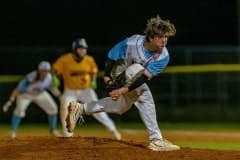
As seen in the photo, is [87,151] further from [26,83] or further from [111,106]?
[26,83]

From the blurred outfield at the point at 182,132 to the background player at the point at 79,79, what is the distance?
873mm

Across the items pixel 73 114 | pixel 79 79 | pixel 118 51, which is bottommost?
pixel 79 79

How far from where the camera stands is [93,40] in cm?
3209

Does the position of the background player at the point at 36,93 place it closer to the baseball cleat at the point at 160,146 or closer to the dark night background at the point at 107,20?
the baseball cleat at the point at 160,146

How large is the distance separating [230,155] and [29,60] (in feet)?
50.5

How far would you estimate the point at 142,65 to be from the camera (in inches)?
391

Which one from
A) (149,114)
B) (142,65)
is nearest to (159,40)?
(142,65)

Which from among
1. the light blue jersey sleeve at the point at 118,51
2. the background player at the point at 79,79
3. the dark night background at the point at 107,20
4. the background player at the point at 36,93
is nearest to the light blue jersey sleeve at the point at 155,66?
the light blue jersey sleeve at the point at 118,51

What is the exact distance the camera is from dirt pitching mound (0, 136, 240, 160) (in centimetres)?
937

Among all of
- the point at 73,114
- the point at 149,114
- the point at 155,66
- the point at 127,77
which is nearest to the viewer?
the point at 155,66

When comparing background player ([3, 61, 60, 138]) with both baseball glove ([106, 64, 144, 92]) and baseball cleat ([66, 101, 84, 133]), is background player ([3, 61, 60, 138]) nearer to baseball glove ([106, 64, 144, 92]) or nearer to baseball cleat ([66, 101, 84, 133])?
baseball cleat ([66, 101, 84, 133])

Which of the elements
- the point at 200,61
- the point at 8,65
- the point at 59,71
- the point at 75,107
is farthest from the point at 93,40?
the point at 75,107

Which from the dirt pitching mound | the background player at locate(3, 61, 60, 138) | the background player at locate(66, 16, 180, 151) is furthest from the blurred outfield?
the background player at locate(66, 16, 180, 151)

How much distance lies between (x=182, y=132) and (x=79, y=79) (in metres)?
4.35
